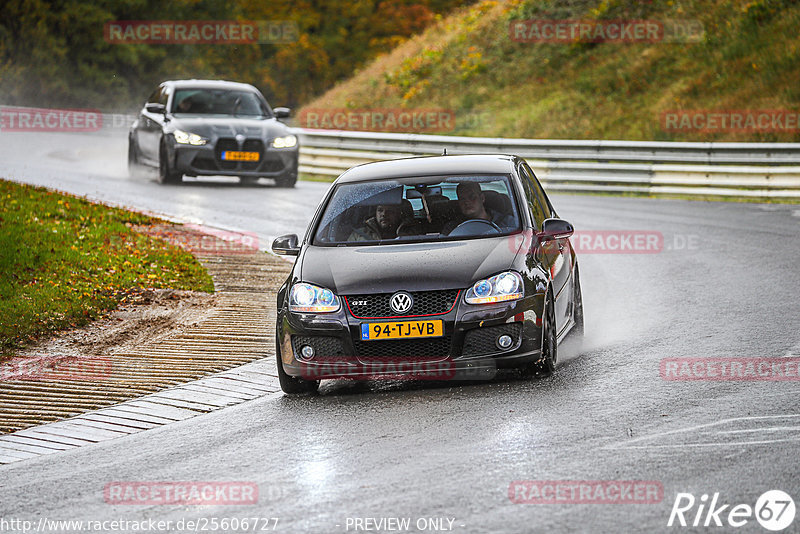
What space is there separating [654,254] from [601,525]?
10570 mm

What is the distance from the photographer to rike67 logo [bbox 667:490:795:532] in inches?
211

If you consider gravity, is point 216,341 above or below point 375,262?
below

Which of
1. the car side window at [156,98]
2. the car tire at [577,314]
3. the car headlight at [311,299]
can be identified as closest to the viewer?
the car headlight at [311,299]

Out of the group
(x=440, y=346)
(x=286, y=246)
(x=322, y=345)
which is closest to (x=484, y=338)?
(x=440, y=346)

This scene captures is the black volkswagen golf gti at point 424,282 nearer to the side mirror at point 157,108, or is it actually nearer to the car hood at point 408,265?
the car hood at point 408,265

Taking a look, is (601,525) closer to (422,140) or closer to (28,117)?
(422,140)

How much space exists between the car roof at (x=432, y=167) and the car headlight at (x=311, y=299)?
56.4 inches

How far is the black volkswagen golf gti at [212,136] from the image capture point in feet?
73.0

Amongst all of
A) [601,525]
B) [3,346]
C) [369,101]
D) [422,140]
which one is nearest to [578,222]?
[422,140]

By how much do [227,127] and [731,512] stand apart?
58.4 ft

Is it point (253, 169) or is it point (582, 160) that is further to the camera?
point (582, 160)

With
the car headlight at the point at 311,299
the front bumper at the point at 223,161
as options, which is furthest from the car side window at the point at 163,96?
the car headlight at the point at 311,299

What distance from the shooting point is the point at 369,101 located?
135 feet

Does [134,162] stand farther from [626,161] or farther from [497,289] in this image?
[497,289]
